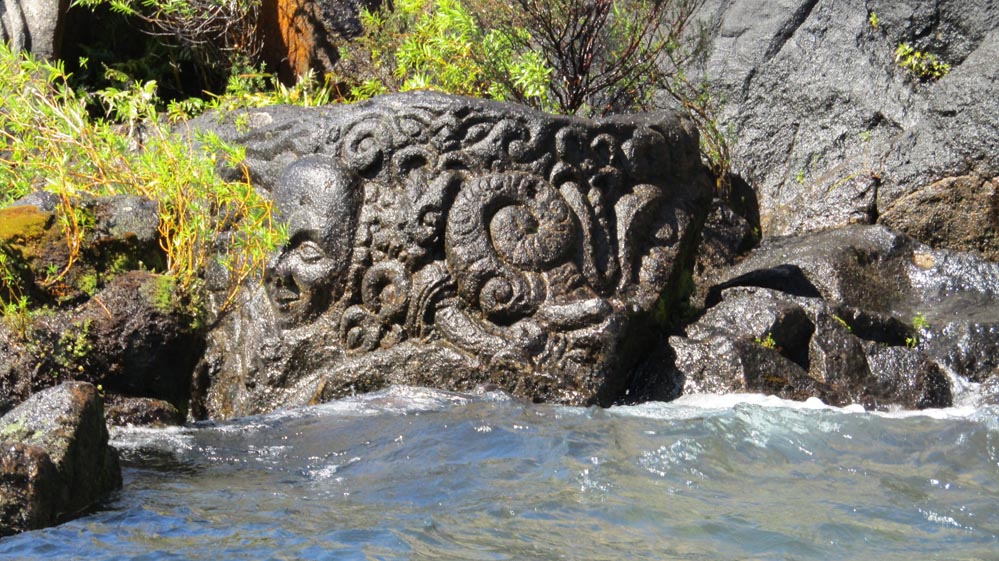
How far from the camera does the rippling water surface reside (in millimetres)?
3660

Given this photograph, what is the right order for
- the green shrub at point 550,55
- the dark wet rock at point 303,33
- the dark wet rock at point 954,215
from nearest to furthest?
the dark wet rock at point 954,215 < the green shrub at point 550,55 < the dark wet rock at point 303,33

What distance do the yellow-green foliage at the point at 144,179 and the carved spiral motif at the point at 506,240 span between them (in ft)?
3.15

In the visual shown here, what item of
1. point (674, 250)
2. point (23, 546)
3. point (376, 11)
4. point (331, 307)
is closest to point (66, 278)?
point (331, 307)

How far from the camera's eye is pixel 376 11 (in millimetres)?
9812

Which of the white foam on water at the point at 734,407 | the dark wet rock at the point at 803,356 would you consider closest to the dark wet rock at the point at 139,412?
the white foam on water at the point at 734,407

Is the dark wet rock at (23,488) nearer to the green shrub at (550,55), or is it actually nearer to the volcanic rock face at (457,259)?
the volcanic rock face at (457,259)

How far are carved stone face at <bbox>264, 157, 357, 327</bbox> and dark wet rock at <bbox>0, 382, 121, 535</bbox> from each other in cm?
187

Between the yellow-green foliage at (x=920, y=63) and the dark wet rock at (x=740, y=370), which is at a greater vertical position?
the yellow-green foliage at (x=920, y=63)

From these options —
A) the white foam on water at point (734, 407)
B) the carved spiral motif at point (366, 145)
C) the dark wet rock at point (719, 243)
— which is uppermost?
the carved spiral motif at point (366, 145)

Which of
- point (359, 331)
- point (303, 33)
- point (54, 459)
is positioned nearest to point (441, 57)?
point (303, 33)

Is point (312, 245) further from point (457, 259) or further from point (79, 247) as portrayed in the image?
point (79, 247)

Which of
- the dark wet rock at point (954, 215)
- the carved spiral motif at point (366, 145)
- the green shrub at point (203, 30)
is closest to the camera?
the carved spiral motif at point (366, 145)

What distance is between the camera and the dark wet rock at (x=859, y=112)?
7953 mm

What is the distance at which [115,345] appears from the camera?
18.0 feet
